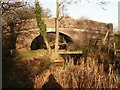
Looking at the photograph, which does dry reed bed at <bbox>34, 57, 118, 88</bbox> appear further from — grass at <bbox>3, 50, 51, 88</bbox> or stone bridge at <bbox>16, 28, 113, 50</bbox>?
stone bridge at <bbox>16, 28, 113, 50</bbox>

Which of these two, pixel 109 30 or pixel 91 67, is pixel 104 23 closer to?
pixel 109 30

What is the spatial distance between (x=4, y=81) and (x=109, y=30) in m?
14.2

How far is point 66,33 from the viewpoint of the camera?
2464 centimetres

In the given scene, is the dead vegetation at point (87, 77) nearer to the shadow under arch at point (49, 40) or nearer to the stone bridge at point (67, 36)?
the stone bridge at point (67, 36)

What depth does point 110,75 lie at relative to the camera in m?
7.96

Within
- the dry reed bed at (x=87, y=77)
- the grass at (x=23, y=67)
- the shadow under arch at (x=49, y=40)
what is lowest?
the grass at (x=23, y=67)

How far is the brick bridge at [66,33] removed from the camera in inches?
944

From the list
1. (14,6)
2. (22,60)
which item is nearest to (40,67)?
(22,60)

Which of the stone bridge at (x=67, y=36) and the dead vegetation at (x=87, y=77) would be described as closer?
the dead vegetation at (x=87, y=77)

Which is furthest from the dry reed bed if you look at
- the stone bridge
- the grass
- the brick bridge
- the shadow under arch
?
the shadow under arch

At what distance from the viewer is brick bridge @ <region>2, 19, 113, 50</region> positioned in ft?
78.6

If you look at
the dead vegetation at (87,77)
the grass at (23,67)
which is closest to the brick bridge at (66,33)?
the grass at (23,67)

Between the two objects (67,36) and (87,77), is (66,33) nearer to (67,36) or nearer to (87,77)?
(67,36)

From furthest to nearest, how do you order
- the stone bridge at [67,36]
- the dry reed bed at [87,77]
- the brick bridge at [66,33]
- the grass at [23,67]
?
the stone bridge at [67,36], the brick bridge at [66,33], the grass at [23,67], the dry reed bed at [87,77]
